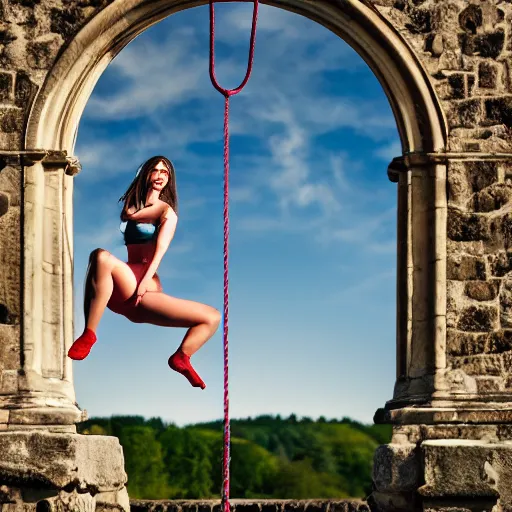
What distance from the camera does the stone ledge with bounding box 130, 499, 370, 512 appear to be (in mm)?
12336

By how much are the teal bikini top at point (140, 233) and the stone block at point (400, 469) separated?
2.11 metres

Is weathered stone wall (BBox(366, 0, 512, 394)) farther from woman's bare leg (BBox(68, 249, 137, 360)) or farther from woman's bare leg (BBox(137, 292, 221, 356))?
woman's bare leg (BBox(68, 249, 137, 360))

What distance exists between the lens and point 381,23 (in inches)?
381

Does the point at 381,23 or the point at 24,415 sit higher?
the point at 381,23

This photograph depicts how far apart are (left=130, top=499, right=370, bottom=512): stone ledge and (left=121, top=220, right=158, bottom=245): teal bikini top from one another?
3.52 metres

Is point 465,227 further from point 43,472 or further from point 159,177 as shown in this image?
point 43,472

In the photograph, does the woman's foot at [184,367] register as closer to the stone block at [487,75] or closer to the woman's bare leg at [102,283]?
the woman's bare leg at [102,283]

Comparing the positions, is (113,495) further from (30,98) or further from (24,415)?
(30,98)

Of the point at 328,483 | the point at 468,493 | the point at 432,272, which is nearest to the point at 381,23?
the point at 432,272

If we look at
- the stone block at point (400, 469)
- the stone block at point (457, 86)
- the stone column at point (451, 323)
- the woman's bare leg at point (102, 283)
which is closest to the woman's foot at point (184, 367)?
the woman's bare leg at point (102, 283)

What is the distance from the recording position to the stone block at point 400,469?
30.1 ft

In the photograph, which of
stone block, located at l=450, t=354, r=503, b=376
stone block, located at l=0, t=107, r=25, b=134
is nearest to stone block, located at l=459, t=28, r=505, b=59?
stone block, located at l=450, t=354, r=503, b=376

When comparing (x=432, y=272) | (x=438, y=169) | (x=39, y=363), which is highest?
(x=438, y=169)

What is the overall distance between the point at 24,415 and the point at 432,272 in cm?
281
